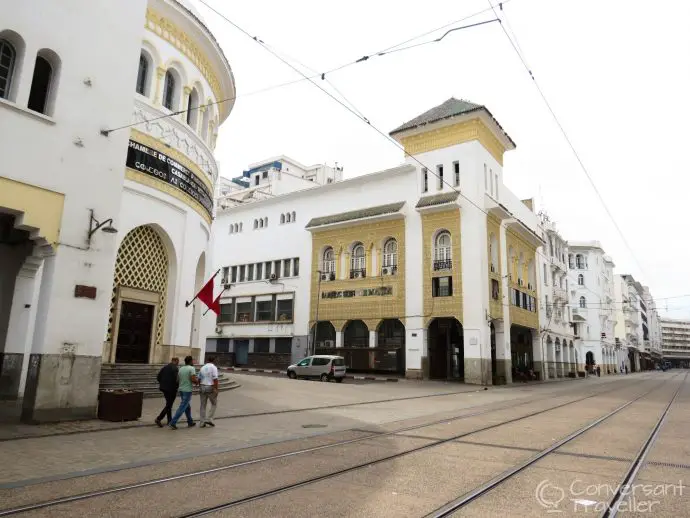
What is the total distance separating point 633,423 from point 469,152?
76.4ft

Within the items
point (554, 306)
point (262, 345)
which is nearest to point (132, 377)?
point (262, 345)

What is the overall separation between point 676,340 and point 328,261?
595 feet

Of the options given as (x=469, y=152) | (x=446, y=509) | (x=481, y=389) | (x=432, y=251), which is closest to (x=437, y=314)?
(x=432, y=251)

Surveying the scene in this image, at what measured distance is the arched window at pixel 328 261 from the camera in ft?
126

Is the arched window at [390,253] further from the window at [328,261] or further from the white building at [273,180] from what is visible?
the white building at [273,180]

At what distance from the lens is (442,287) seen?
3284 cm

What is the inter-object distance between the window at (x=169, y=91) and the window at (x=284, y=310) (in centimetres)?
2324

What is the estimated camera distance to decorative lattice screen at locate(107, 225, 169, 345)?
1727 centimetres

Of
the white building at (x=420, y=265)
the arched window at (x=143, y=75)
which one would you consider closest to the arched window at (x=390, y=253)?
the white building at (x=420, y=265)

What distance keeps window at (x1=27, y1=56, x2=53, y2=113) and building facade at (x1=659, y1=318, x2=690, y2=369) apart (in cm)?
19624

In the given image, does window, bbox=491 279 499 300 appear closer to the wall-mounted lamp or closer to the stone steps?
the stone steps

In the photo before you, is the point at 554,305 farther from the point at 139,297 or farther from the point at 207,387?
the point at 207,387

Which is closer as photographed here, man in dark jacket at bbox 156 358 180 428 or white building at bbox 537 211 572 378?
man in dark jacket at bbox 156 358 180 428

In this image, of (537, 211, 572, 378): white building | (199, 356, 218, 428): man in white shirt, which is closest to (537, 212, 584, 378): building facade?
(537, 211, 572, 378): white building
